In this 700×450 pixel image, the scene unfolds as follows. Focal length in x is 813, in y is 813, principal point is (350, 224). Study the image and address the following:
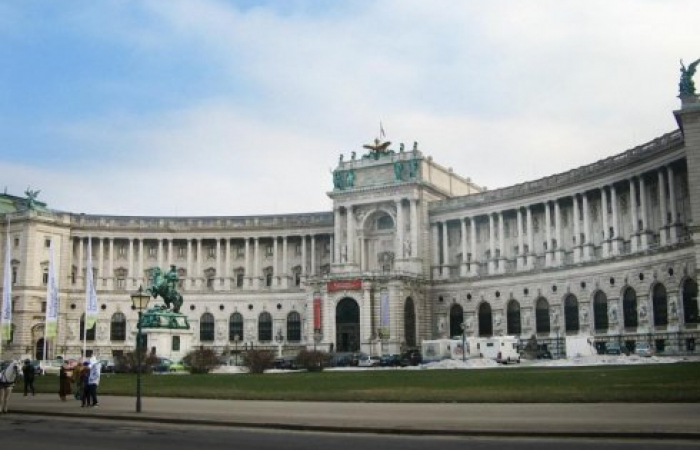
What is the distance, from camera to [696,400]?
92.8ft

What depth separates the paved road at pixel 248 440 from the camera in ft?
65.3

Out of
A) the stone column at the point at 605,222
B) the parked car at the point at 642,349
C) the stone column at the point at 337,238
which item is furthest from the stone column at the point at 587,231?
the stone column at the point at 337,238

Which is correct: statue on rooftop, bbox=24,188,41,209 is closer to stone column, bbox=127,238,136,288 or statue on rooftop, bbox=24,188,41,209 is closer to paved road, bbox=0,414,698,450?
stone column, bbox=127,238,136,288

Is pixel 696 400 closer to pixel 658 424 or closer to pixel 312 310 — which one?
pixel 658 424

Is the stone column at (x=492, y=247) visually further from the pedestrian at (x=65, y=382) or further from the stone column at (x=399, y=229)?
the pedestrian at (x=65, y=382)

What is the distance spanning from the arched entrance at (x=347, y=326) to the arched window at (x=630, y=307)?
35562mm

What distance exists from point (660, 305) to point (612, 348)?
7156 millimetres

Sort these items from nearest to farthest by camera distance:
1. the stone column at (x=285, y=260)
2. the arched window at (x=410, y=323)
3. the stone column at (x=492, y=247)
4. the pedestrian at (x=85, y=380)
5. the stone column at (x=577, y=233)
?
the pedestrian at (x=85, y=380), the stone column at (x=577, y=233), the stone column at (x=492, y=247), the arched window at (x=410, y=323), the stone column at (x=285, y=260)

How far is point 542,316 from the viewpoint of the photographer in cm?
10150

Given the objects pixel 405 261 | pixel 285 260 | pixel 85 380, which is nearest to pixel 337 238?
pixel 405 261

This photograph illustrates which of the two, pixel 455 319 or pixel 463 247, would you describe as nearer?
pixel 455 319

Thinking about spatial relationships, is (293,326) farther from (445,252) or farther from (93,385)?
(93,385)

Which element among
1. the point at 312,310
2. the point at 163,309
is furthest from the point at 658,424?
the point at 312,310

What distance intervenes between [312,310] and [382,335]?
12012 millimetres
